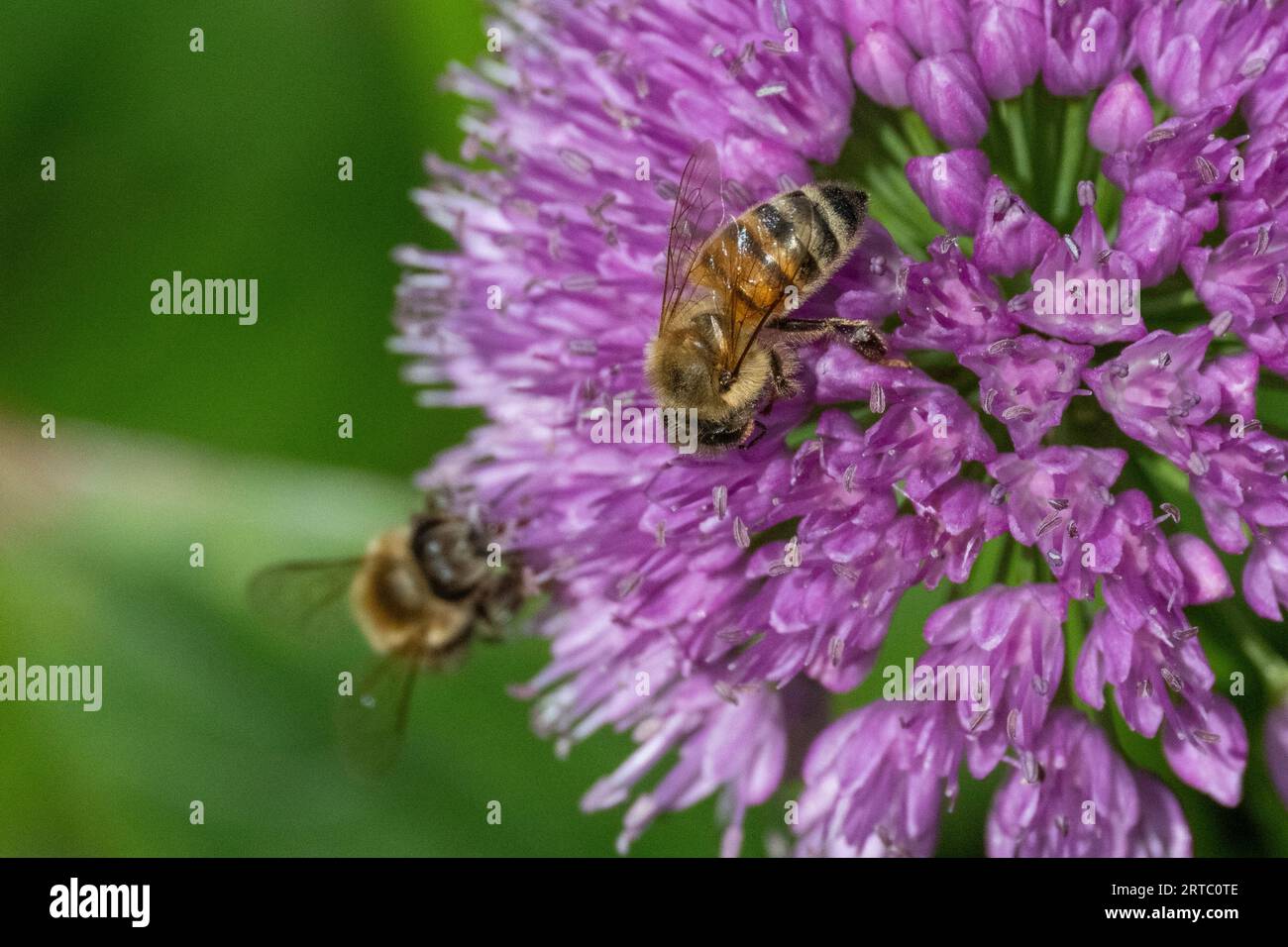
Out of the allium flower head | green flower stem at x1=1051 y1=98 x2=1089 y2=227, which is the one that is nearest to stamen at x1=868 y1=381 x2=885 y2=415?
the allium flower head

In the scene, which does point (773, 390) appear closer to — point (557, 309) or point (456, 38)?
point (557, 309)

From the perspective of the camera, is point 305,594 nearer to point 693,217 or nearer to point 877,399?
point 693,217

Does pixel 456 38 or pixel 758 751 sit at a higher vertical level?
pixel 456 38

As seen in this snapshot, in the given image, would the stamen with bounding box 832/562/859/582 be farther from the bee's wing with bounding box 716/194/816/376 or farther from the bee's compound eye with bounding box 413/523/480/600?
the bee's compound eye with bounding box 413/523/480/600

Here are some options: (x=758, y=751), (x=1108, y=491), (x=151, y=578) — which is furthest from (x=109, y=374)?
(x=1108, y=491)

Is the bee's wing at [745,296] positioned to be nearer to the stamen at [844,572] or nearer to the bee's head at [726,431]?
the bee's head at [726,431]

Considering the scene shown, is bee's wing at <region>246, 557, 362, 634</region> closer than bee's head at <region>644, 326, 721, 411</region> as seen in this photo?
No

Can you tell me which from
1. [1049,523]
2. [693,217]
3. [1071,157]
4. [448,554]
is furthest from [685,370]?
[448,554]
